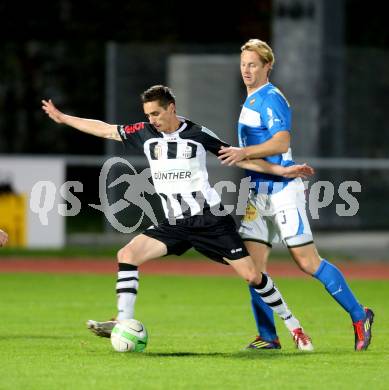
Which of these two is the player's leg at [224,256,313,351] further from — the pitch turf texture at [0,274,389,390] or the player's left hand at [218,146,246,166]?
the player's left hand at [218,146,246,166]

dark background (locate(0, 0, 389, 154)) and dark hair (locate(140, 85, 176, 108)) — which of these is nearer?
dark hair (locate(140, 85, 176, 108))

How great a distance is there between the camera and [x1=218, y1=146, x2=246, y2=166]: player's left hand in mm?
9344

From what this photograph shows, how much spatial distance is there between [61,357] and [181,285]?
746 cm

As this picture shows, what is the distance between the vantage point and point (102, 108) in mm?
35188

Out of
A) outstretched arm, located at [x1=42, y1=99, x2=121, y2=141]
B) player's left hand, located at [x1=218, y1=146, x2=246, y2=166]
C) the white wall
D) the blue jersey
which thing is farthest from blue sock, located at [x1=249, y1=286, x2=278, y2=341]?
the white wall

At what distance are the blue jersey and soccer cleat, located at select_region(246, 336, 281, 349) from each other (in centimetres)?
120

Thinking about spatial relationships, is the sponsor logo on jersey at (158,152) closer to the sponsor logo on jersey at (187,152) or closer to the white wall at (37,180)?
the sponsor logo on jersey at (187,152)

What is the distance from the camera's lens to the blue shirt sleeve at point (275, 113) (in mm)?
9688

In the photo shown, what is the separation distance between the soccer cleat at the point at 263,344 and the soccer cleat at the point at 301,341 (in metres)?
0.19

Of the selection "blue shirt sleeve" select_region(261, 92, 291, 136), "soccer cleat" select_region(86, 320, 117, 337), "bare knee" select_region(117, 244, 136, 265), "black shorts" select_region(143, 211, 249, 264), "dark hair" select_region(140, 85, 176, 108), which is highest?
"dark hair" select_region(140, 85, 176, 108)

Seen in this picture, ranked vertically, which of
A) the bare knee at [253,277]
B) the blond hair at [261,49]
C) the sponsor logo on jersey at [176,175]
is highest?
the blond hair at [261,49]

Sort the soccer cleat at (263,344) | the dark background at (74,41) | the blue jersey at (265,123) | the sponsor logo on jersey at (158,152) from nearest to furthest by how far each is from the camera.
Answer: the sponsor logo on jersey at (158,152)
the blue jersey at (265,123)
the soccer cleat at (263,344)
the dark background at (74,41)

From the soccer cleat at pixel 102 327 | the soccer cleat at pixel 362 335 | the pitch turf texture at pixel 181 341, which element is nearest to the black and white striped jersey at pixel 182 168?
the soccer cleat at pixel 102 327

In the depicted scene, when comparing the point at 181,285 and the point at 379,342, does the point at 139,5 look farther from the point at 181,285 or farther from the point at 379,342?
the point at 379,342
